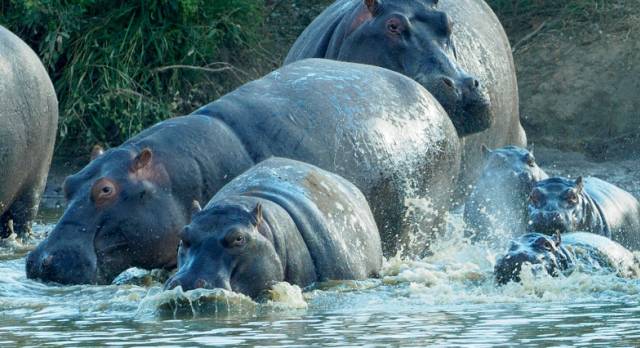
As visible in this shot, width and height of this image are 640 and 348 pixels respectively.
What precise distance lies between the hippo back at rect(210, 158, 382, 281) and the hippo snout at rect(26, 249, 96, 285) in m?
0.67

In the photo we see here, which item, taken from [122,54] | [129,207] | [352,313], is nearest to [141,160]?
[129,207]

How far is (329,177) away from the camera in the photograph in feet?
24.9

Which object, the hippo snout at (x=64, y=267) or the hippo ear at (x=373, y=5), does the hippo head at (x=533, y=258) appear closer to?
the hippo snout at (x=64, y=267)

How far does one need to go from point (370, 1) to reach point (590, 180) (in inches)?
72.9

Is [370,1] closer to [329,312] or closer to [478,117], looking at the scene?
[478,117]

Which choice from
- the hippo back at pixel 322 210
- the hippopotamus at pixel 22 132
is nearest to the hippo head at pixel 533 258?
the hippo back at pixel 322 210

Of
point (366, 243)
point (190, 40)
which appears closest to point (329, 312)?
point (366, 243)

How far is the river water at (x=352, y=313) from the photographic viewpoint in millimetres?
5844

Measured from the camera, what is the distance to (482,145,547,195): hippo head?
975 cm

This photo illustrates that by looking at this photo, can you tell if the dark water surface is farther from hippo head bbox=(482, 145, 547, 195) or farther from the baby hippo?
hippo head bbox=(482, 145, 547, 195)

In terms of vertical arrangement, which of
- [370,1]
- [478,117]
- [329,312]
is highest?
[370,1]

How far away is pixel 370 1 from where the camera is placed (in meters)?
9.40

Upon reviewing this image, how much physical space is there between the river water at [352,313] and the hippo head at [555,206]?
1170mm

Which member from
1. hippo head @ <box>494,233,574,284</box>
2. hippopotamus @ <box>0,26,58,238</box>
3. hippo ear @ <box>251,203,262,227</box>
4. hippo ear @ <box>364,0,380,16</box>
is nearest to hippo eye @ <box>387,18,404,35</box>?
hippo ear @ <box>364,0,380,16</box>
